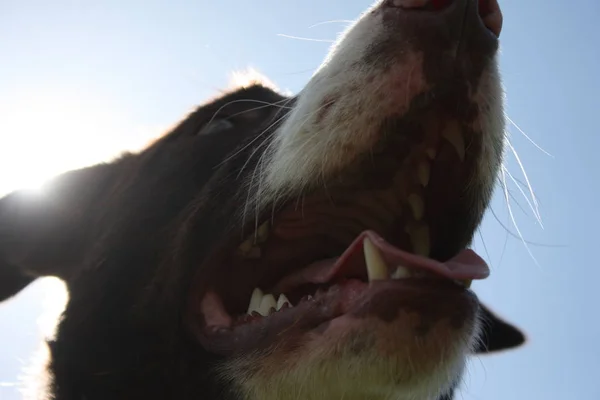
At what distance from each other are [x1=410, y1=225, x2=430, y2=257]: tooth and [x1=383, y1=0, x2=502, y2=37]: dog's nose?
2.79 feet

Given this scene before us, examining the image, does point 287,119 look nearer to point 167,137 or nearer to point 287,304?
point 287,304

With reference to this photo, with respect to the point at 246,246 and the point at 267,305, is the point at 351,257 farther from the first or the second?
the point at 246,246

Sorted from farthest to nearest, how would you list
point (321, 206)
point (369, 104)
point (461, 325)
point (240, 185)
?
point (240, 185) → point (321, 206) → point (369, 104) → point (461, 325)

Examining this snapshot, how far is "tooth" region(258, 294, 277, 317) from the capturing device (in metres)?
2.81

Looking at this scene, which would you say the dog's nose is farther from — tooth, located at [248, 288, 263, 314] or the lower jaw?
tooth, located at [248, 288, 263, 314]

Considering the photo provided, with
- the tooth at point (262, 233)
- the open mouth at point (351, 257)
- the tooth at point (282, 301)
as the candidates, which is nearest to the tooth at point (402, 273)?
the open mouth at point (351, 257)

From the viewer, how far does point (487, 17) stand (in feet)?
7.65

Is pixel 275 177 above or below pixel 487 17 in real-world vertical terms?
below

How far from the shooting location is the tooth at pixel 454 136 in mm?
2534

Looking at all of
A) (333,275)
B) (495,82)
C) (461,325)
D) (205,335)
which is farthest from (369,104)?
(205,335)

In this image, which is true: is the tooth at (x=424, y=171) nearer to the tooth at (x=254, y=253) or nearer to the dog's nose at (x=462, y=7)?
the dog's nose at (x=462, y=7)

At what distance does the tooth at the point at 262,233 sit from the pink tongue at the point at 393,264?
0.94 ft

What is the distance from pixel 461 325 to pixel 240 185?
1.34 m

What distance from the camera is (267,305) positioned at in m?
2.84
